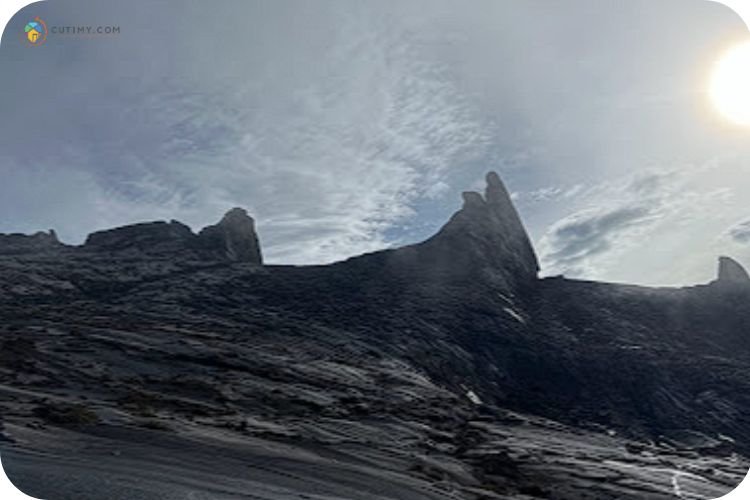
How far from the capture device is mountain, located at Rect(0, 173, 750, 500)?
9.98 meters

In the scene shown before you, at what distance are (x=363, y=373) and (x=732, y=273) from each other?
892 inches

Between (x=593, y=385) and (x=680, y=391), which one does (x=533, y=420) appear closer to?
(x=593, y=385)

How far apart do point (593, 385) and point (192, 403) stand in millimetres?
22148

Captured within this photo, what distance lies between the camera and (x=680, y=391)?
31.3m

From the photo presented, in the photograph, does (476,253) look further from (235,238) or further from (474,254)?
(235,238)

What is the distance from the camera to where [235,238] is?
25.2 metres

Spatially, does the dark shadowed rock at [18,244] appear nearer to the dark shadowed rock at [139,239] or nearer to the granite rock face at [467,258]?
the dark shadowed rock at [139,239]

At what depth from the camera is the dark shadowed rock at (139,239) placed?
3466 cm

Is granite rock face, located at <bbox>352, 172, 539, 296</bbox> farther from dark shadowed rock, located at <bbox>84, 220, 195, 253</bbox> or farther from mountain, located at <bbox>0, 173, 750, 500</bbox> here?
dark shadowed rock, located at <bbox>84, 220, 195, 253</bbox>

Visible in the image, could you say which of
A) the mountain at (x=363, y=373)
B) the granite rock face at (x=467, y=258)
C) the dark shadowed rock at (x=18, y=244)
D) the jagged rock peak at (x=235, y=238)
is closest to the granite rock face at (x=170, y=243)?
the jagged rock peak at (x=235, y=238)

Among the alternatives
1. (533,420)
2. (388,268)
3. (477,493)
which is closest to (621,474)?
(477,493)

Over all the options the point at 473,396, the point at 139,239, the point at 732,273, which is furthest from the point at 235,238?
the point at 732,273

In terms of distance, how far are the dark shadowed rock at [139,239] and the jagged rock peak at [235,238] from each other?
2.10 m

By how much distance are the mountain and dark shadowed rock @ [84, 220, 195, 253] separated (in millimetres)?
149
